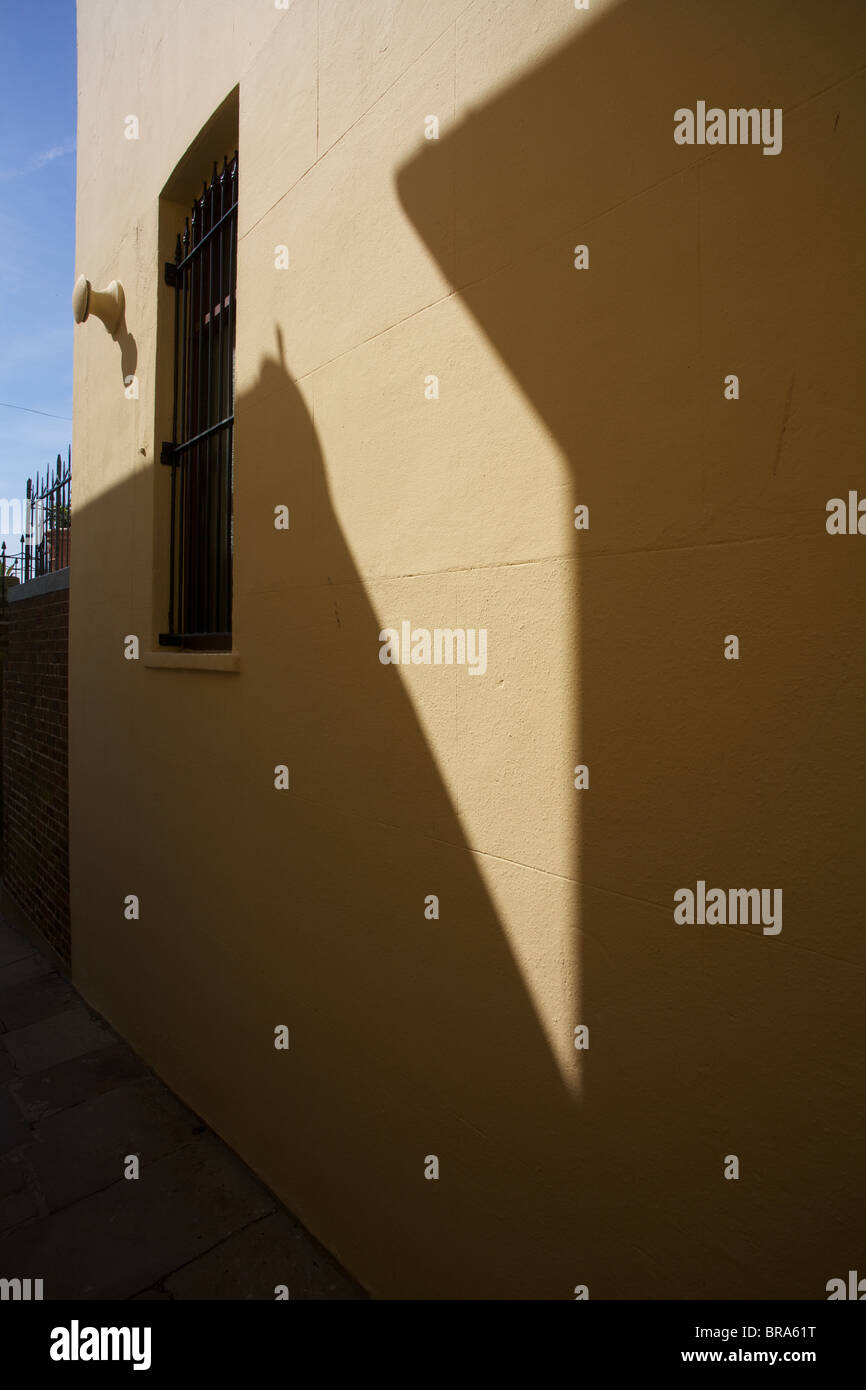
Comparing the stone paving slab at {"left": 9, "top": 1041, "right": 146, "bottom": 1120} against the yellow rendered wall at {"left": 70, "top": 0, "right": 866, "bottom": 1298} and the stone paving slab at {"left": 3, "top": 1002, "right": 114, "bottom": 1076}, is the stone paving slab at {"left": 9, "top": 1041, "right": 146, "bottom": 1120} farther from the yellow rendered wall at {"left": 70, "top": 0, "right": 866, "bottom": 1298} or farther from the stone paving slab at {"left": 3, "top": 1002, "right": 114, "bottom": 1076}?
the yellow rendered wall at {"left": 70, "top": 0, "right": 866, "bottom": 1298}

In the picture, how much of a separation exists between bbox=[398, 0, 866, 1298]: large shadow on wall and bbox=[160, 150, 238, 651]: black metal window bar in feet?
7.73

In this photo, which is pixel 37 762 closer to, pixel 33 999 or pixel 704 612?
pixel 33 999

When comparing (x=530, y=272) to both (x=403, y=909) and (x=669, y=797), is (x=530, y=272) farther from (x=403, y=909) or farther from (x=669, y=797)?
(x=403, y=909)

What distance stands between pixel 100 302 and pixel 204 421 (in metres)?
1.45

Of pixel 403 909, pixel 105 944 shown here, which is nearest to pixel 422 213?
pixel 403 909

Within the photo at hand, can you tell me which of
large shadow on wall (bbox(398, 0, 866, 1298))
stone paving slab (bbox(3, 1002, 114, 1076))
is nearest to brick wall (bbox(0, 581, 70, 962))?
stone paving slab (bbox(3, 1002, 114, 1076))

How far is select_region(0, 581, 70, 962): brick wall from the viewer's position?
237 inches

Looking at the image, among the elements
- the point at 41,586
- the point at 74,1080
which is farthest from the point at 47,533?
the point at 74,1080

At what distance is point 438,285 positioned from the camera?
88.4 inches

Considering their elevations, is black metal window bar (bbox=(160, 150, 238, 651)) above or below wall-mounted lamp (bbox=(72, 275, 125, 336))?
below

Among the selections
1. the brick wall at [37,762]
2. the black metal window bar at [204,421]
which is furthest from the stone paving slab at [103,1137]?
the black metal window bar at [204,421]

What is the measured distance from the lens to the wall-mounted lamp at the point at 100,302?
481 cm

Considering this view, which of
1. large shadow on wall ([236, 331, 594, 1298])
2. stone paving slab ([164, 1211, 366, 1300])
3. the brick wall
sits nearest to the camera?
large shadow on wall ([236, 331, 594, 1298])

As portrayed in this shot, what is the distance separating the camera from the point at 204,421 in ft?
13.7
